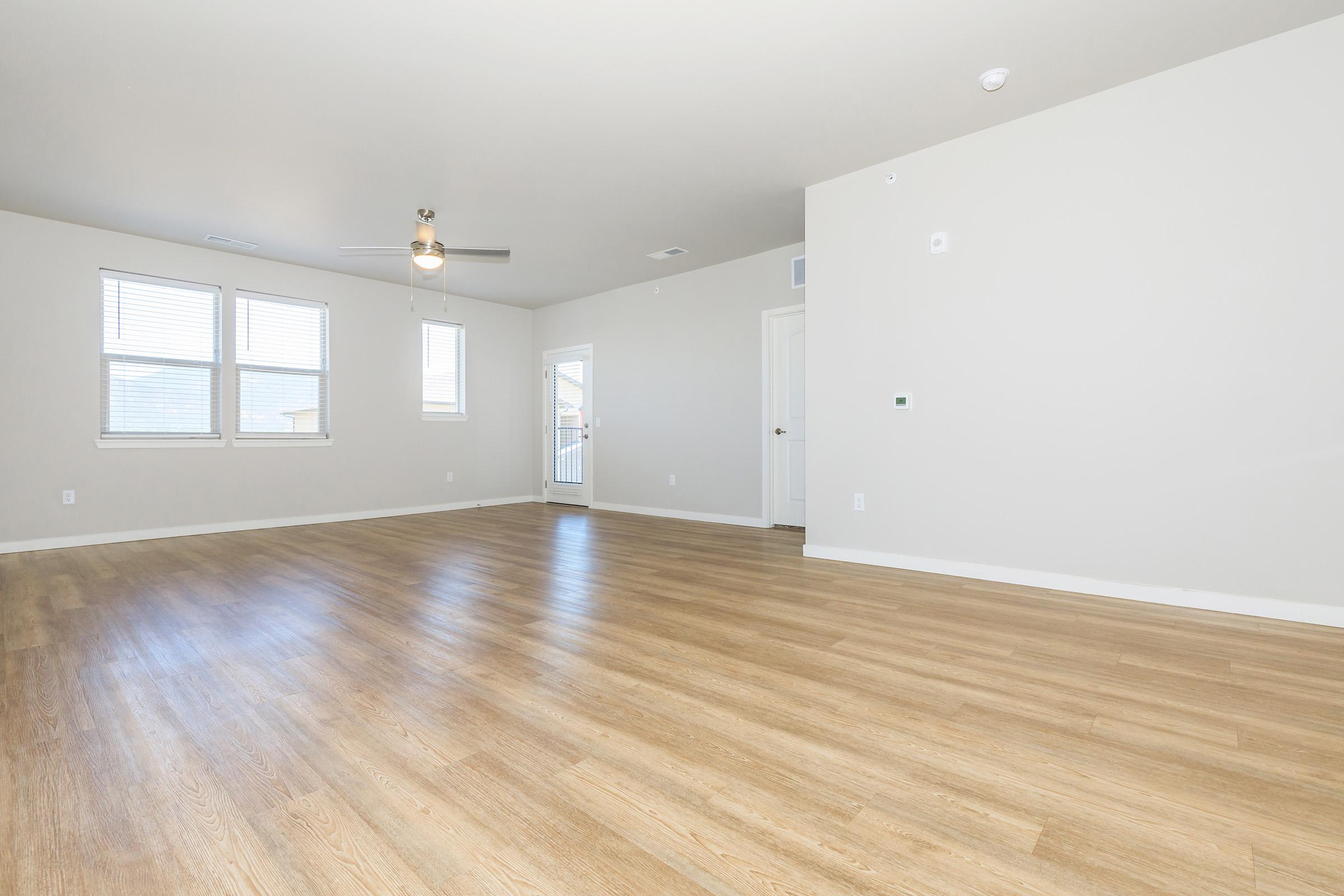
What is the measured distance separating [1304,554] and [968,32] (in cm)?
294

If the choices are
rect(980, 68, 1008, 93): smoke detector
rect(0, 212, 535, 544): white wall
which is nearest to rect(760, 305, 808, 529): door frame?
rect(980, 68, 1008, 93): smoke detector

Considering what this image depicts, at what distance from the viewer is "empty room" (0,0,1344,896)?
4.62ft

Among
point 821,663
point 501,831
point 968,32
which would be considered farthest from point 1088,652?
point 968,32

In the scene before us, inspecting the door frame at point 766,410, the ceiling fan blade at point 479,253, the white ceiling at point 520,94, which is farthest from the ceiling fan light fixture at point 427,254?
the door frame at point 766,410

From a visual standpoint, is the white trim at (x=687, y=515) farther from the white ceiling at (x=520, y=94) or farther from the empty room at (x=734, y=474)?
the white ceiling at (x=520, y=94)

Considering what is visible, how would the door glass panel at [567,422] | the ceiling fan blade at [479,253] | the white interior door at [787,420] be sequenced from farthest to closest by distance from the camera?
the door glass panel at [567,422] < the white interior door at [787,420] < the ceiling fan blade at [479,253]

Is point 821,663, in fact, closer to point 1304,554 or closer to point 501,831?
point 501,831

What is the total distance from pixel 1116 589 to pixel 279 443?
23.8 ft

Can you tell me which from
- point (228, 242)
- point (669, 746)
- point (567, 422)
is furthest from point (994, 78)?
point (228, 242)

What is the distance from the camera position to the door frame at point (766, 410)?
591cm

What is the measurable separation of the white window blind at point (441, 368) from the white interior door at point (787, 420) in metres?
4.20

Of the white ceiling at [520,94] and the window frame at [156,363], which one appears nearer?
the white ceiling at [520,94]

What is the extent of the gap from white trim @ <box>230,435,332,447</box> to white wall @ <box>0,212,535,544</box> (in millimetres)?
55

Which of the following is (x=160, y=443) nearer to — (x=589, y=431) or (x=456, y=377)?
(x=456, y=377)
